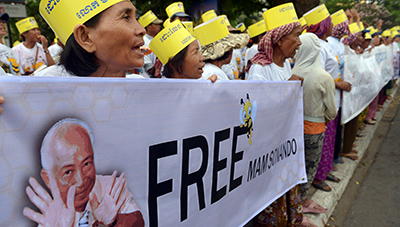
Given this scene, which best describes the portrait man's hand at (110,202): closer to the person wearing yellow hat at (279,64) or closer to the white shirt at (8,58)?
the person wearing yellow hat at (279,64)

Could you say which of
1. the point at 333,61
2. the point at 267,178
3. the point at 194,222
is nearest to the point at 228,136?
the point at 194,222

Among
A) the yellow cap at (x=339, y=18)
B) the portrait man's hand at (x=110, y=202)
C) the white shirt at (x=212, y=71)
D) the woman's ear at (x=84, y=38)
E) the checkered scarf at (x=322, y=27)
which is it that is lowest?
the portrait man's hand at (x=110, y=202)

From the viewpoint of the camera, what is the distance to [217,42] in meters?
2.50

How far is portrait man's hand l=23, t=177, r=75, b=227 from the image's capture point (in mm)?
810

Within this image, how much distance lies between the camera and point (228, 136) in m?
1.52

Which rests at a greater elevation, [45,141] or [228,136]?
[45,141]

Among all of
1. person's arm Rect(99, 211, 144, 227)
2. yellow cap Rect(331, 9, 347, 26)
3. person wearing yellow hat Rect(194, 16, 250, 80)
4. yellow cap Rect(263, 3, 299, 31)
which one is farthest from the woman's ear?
yellow cap Rect(331, 9, 347, 26)

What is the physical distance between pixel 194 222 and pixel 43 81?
0.91 meters

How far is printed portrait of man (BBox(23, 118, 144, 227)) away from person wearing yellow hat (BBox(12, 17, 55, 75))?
12.9 feet

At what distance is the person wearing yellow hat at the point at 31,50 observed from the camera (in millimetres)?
4258

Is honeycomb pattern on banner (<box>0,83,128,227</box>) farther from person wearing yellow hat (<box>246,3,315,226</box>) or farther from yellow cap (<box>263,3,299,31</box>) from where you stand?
yellow cap (<box>263,3,299,31</box>)

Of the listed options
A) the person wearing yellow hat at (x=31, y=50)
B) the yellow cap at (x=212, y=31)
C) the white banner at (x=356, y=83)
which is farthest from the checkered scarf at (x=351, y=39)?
the person wearing yellow hat at (x=31, y=50)

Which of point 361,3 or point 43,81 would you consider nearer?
point 43,81

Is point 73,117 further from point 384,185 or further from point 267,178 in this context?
point 384,185
